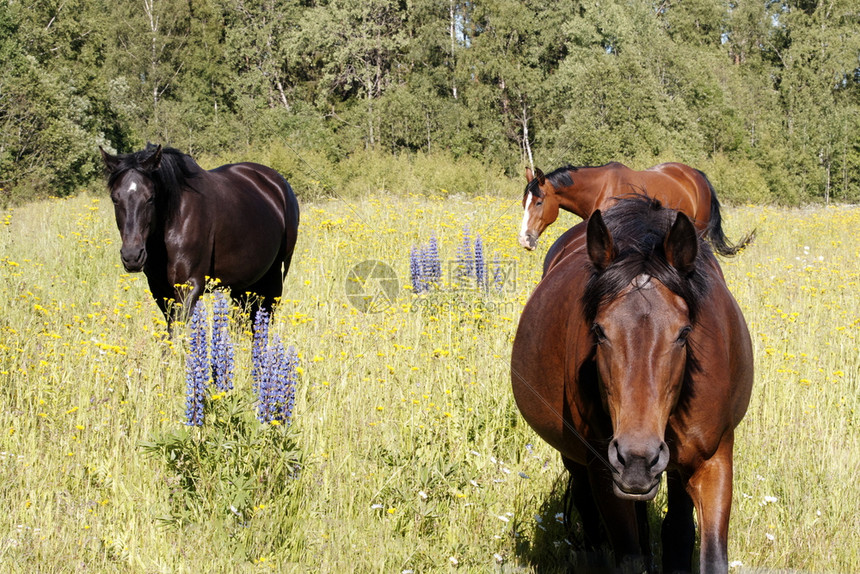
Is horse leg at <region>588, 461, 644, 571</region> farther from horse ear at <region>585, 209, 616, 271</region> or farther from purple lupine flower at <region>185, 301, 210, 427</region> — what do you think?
purple lupine flower at <region>185, 301, 210, 427</region>

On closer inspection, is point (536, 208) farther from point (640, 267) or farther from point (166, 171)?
point (640, 267)

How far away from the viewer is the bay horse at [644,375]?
210cm

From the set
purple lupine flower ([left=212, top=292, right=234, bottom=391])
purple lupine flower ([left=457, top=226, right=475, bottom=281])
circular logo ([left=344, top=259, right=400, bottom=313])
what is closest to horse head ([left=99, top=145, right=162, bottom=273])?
circular logo ([left=344, top=259, right=400, bottom=313])

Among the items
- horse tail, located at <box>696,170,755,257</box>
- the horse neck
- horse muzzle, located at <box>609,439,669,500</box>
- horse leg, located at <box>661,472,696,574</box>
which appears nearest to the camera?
horse muzzle, located at <box>609,439,669,500</box>

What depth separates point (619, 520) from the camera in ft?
8.75

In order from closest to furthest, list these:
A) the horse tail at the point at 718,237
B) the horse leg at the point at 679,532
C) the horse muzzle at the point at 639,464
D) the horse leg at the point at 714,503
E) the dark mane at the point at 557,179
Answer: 1. the horse muzzle at the point at 639,464
2. the horse leg at the point at 714,503
3. the horse leg at the point at 679,532
4. the horse tail at the point at 718,237
5. the dark mane at the point at 557,179

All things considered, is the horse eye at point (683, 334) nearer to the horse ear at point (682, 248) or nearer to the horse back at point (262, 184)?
the horse ear at point (682, 248)

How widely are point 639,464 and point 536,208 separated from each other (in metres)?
8.13

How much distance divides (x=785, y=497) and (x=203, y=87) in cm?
4534

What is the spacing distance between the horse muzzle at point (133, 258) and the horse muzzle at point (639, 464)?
4.45 metres

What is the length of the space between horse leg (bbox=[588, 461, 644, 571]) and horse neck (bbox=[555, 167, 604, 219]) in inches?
305

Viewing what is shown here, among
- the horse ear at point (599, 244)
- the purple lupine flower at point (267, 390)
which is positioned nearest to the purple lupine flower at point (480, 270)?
the purple lupine flower at point (267, 390)

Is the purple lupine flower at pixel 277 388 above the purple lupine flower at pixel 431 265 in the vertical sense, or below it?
above

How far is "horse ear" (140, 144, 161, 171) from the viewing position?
582 centimetres
